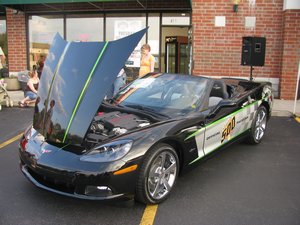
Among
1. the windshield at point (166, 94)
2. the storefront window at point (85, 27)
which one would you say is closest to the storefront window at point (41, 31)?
the storefront window at point (85, 27)

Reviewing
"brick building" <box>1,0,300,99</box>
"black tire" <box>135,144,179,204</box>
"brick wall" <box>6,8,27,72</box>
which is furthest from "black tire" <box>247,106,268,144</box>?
"brick wall" <box>6,8,27,72</box>

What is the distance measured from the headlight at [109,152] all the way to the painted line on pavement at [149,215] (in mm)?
626

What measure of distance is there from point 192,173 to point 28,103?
6.41m

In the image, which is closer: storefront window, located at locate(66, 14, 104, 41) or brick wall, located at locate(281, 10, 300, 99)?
brick wall, located at locate(281, 10, 300, 99)

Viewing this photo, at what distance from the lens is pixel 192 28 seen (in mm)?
10969

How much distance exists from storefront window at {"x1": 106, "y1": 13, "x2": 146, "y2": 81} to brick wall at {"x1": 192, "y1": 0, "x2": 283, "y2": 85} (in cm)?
215

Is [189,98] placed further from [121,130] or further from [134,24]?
[134,24]

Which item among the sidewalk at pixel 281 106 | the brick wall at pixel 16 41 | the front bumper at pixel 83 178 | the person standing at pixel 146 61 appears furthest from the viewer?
the brick wall at pixel 16 41

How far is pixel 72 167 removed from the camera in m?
3.12

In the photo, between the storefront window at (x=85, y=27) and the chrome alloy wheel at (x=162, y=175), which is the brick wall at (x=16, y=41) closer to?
the storefront window at (x=85, y=27)

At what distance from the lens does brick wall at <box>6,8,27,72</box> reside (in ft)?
41.5

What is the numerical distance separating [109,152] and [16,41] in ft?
36.3

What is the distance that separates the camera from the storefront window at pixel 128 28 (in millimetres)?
12203

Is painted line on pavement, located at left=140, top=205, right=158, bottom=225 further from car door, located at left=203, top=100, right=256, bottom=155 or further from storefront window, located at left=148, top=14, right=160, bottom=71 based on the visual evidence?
storefront window, located at left=148, top=14, right=160, bottom=71
